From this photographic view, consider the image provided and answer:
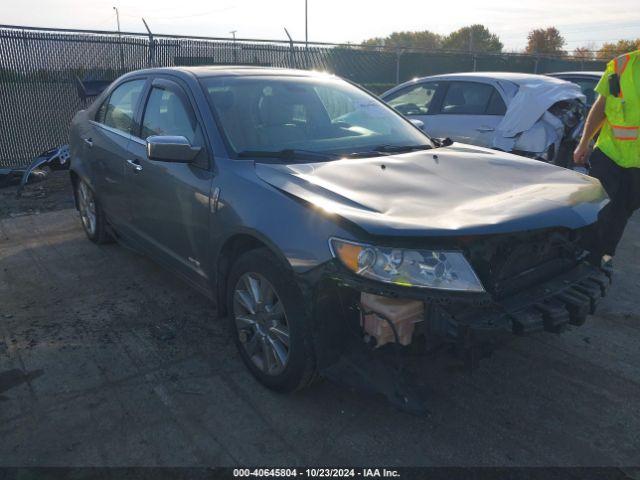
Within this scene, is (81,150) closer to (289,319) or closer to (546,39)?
(289,319)

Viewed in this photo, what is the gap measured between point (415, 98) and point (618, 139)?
3916 millimetres

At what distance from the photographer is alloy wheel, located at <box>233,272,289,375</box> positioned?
111 inches

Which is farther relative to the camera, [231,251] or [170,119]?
[170,119]

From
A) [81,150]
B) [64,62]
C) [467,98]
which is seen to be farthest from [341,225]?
[64,62]

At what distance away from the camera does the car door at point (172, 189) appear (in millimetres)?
3330

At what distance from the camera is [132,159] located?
408 centimetres

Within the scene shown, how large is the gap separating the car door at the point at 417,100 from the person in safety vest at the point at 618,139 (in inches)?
125

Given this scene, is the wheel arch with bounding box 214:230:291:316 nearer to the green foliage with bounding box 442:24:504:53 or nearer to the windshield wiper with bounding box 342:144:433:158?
the windshield wiper with bounding box 342:144:433:158

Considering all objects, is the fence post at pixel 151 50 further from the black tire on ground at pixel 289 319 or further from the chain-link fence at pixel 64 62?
the black tire on ground at pixel 289 319

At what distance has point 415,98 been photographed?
25.7 ft

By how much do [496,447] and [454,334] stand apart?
29.2 inches

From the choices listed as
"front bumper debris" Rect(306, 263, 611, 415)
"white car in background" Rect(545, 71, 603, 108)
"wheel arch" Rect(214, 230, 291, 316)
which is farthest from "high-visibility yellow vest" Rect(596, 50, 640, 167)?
"white car in background" Rect(545, 71, 603, 108)

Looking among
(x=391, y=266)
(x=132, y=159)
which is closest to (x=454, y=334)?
(x=391, y=266)

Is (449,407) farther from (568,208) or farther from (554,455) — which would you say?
(568,208)
